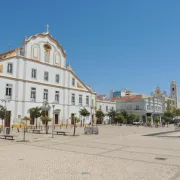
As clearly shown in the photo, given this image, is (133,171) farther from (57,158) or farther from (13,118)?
(13,118)

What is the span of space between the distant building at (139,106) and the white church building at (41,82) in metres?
21.6

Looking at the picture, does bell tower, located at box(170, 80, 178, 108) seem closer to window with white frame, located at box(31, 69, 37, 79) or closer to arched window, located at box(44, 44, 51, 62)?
arched window, located at box(44, 44, 51, 62)

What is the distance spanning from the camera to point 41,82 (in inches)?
1694

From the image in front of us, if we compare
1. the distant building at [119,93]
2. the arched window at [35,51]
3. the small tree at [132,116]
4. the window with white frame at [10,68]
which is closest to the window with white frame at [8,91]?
the window with white frame at [10,68]

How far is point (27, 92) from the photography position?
1590 inches

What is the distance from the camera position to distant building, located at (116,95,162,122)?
231 feet

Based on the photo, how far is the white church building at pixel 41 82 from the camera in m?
38.2

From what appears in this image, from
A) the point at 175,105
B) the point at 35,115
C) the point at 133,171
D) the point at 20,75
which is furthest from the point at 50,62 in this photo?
the point at 175,105

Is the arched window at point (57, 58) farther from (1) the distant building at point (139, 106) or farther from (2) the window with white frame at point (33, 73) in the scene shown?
(1) the distant building at point (139, 106)

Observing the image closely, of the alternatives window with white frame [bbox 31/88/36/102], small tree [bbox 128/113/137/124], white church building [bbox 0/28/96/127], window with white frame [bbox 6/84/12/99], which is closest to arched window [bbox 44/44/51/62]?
white church building [bbox 0/28/96/127]

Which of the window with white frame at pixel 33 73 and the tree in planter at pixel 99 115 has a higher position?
the window with white frame at pixel 33 73

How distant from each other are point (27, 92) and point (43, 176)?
33933 millimetres

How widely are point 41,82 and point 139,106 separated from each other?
122 ft

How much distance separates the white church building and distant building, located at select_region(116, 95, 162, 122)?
21640 mm
